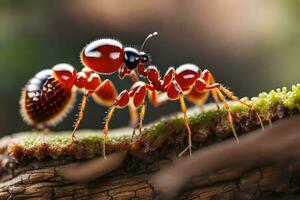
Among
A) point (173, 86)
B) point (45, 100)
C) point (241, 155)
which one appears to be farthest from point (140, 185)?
point (45, 100)

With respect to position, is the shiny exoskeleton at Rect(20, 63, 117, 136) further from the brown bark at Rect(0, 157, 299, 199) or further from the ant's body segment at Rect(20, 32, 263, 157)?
the brown bark at Rect(0, 157, 299, 199)

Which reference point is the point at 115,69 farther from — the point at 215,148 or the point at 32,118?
the point at 215,148

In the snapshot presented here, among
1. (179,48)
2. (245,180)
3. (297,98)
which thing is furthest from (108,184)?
(179,48)

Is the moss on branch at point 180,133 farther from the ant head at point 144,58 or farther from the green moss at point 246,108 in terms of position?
the ant head at point 144,58

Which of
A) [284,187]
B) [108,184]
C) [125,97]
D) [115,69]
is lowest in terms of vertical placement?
[284,187]

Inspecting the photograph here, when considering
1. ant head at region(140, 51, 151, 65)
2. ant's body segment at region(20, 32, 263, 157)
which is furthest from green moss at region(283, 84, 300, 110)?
ant head at region(140, 51, 151, 65)

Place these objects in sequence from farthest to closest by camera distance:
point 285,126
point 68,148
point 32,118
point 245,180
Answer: point 32,118, point 68,148, point 245,180, point 285,126

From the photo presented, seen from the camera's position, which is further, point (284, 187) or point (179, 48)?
point (179, 48)
